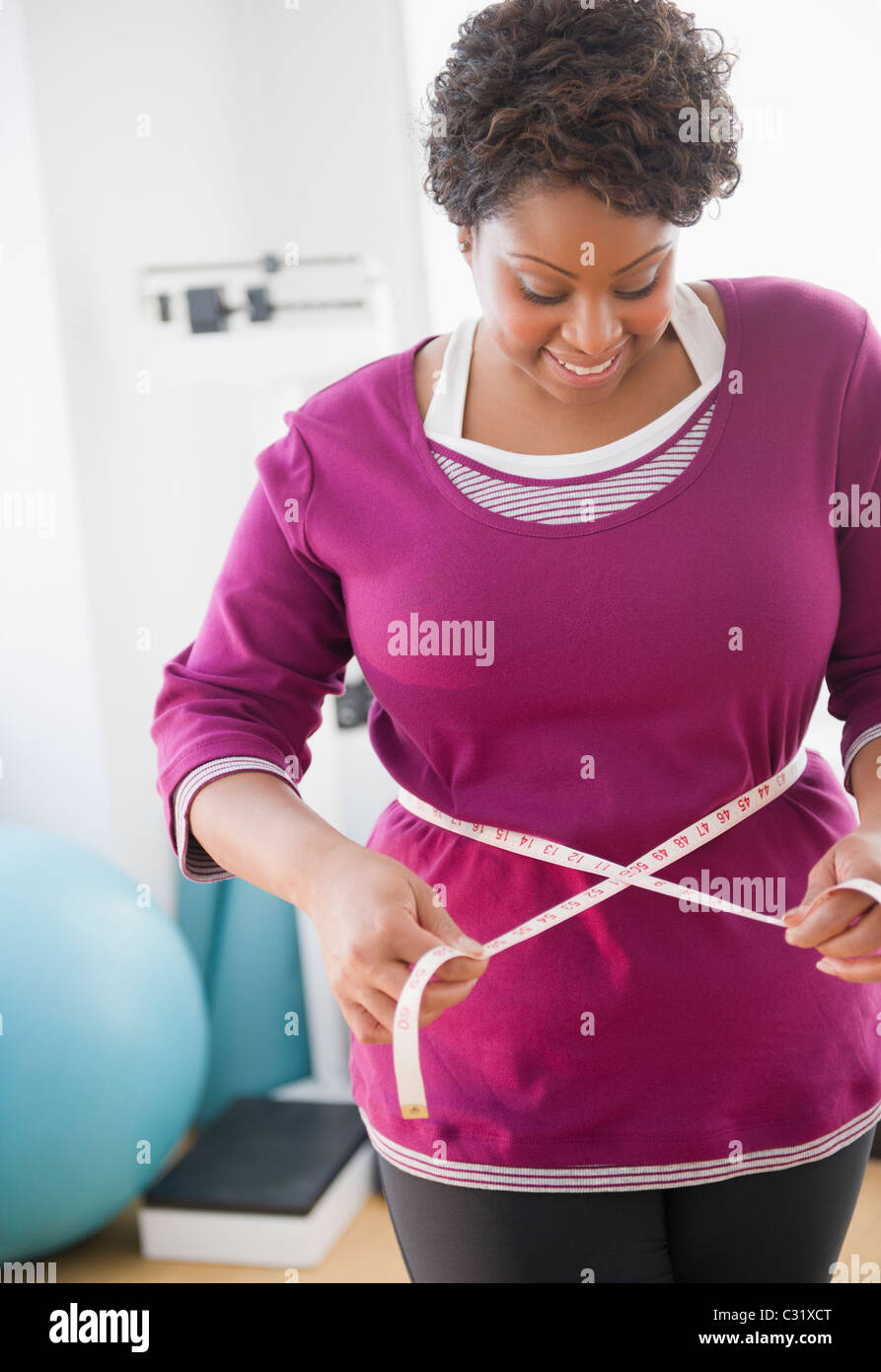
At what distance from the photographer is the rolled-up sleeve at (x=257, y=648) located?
105cm

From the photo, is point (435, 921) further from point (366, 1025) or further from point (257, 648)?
point (257, 648)

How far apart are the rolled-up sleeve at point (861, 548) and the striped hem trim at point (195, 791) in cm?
48

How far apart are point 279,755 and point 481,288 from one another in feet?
1.39

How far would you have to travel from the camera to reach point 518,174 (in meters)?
0.91

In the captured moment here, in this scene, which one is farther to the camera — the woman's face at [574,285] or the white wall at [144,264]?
the white wall at [144,264]

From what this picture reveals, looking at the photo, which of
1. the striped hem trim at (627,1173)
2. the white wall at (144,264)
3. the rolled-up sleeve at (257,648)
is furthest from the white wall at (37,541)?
the striped hem trim at (627,1173)

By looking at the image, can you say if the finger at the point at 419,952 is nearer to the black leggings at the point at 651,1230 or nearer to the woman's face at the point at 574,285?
the black leggings at the point at 651,1230

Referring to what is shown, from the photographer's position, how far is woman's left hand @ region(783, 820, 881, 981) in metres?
0.87

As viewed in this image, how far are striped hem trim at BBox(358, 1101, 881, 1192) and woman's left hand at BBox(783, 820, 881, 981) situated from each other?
20cm

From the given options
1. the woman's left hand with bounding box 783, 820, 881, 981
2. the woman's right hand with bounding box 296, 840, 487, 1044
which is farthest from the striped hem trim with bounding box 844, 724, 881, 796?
the woman's right hand with bounding box 296, 840, 487, 1044

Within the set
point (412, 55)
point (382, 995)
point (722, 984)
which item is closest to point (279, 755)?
point (382, 995)

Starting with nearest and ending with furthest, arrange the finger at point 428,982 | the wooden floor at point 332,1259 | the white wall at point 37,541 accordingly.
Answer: the finger at point 428,982
the wooden floor at point 332,1259
the white wall at point 37,541

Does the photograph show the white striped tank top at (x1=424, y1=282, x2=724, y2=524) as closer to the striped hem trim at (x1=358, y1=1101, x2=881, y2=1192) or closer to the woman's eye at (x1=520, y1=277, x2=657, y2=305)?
the woman's eye at (x1=520, y1=277, x2=657, y2=305)

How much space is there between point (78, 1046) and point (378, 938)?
1.51 m
